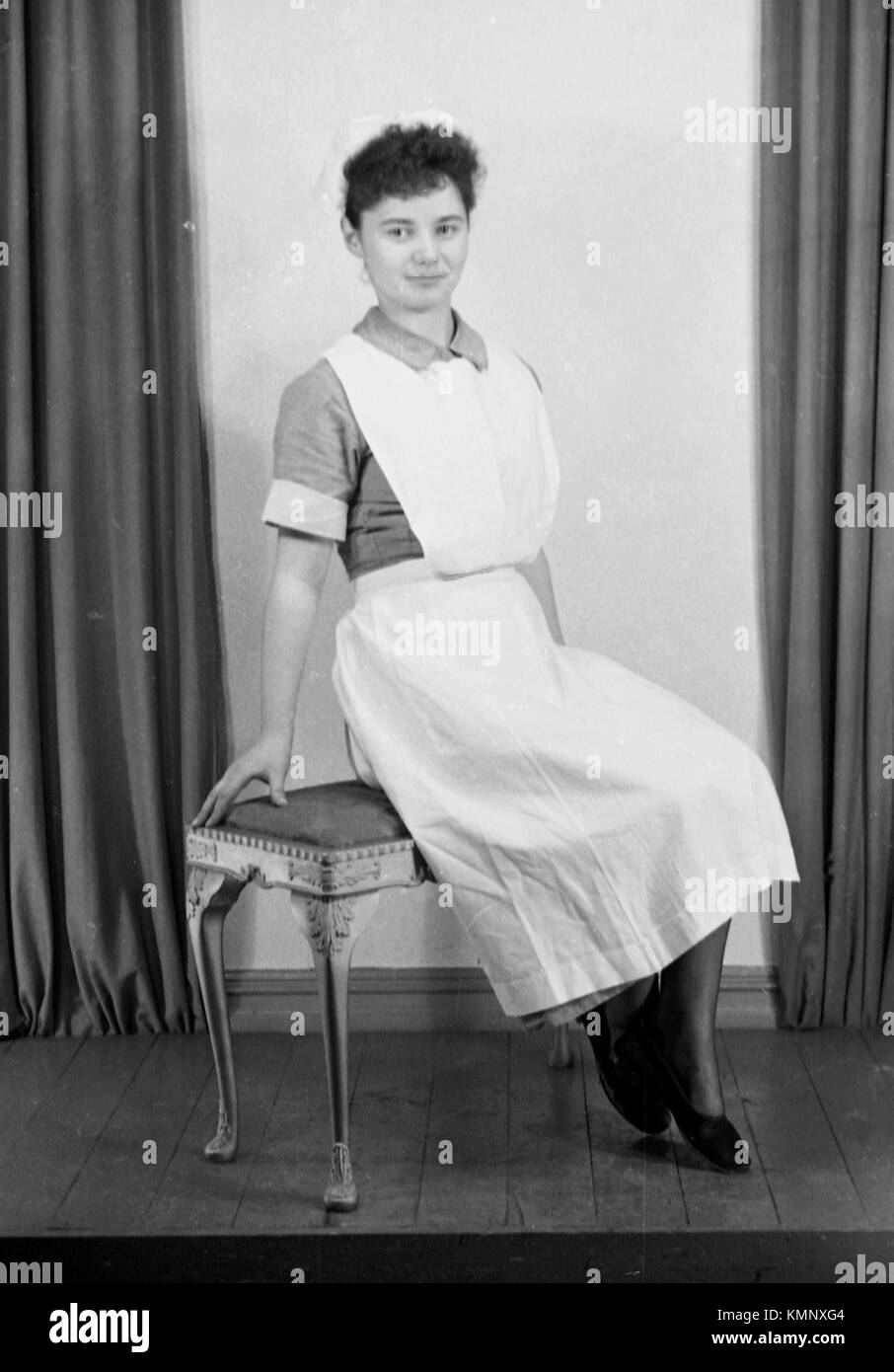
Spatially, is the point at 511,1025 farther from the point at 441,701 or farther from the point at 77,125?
the point at 77,125

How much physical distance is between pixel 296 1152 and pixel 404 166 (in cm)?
153

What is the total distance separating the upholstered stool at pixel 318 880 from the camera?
2.36 meters

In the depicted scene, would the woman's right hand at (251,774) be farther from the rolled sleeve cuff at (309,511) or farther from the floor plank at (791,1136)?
the floor plank at (791,1136)

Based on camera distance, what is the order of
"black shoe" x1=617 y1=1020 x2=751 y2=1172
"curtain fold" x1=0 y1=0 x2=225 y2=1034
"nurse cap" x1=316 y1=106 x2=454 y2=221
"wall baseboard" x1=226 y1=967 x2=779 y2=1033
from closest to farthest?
"black shoe" x1=617 y1=1020 x2=751 y2=1172
"nurse cap" x1=316 y1=106 x2=454 y2=221
"curtain fold" x1=0 y1=0 x2=225 y2=1034
"wall baseboard" x1=226 y1=967 x2=779 y2=1033

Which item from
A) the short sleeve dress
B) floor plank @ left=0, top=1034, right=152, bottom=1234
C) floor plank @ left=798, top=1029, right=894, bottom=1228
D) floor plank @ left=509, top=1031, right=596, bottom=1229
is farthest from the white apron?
floor plank @ left=0, top=1034, right=152, bottom=1234

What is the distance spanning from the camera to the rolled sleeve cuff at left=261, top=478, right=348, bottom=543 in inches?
98.8

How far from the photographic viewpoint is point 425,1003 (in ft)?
9.32

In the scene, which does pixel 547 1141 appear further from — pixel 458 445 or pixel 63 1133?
pixel 458 445

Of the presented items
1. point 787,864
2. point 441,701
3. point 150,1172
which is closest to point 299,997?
point 150,1172

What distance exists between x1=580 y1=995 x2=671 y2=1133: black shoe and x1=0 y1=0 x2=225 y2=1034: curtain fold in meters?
0.77

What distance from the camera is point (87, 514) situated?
9.25ft

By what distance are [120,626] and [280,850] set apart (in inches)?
24.7

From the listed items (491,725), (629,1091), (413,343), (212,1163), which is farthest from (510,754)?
(212,1163)

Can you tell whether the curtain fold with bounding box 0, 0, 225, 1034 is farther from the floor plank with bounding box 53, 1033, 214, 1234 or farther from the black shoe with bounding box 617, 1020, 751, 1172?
the black shoe with bounding box 617, 1020, 751, 1172
